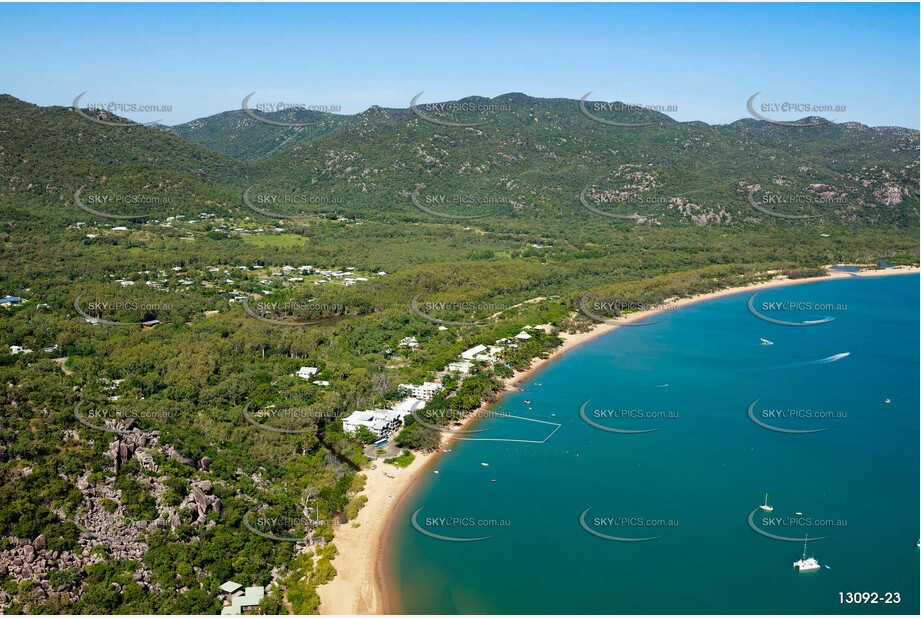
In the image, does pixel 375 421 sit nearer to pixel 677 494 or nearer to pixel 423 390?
pixel 423 390

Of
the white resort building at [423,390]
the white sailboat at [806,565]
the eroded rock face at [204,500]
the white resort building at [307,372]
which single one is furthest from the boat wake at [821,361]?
the eroded rock face at [204,500]

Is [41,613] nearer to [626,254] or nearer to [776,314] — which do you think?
[776,314]

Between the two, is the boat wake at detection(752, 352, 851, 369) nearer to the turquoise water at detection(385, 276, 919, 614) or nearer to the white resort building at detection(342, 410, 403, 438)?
the turquoise water at detection(385, 276, 919, 614)

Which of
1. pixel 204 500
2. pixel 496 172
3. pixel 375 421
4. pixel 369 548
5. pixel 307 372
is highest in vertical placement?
pixel 496 172

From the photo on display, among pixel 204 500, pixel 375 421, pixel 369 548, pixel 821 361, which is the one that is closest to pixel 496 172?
pixel 821 361

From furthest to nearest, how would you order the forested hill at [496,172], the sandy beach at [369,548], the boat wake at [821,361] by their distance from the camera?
the forested hill at [496,172]
the boat wake at [821,361]
the sandy beach at [369,548]

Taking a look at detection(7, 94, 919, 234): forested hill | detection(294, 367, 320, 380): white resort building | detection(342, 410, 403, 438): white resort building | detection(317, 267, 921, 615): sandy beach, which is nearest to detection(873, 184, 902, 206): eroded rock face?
detection(7, 94, 919, 234): forested hill

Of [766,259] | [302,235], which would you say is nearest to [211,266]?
[302,235]

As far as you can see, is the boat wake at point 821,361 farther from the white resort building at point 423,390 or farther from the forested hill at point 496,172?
the forested hill at point 496,172
